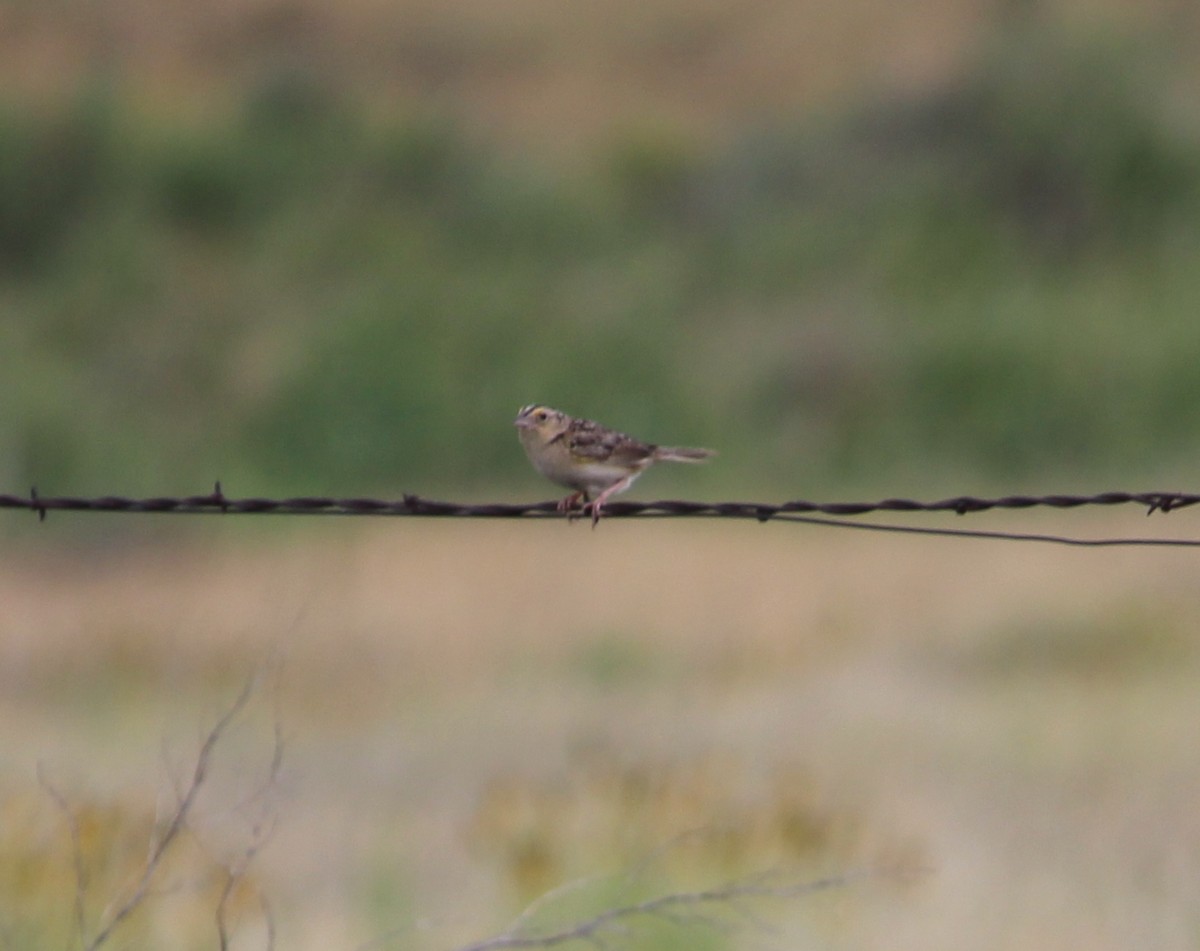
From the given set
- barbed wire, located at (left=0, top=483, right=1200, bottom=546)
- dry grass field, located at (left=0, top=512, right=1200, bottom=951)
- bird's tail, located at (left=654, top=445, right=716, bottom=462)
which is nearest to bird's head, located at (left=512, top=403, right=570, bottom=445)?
bird's tail, located at (left=654, top=445, right=716, bottom=462)

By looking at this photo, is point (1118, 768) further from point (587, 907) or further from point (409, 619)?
point (409, 619)

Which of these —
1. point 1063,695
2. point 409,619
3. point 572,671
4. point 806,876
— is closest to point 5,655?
point 409,619

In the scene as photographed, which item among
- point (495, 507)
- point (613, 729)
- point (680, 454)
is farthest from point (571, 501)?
point (613, 729)

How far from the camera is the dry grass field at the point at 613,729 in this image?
11609 millimetres

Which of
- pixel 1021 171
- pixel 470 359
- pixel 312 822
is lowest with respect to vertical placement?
pixel 312 822

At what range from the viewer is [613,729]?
1867cm

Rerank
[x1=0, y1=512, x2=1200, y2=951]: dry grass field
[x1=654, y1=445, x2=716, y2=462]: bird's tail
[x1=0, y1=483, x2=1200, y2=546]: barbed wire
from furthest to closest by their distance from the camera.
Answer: [x1=0, y1=512, x2=1200, y2=951]: dry grass field, [x1=654, y1=445, x2=716, y2=462]: bird's tail, [x1=0, y1=483, x2=1200, y2=546]: barbed wire

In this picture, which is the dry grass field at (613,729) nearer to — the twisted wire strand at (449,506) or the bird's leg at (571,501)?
the twisted wire strand at (449,506)

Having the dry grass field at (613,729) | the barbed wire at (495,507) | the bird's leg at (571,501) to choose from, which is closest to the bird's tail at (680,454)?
the bird's leg at (571,501)

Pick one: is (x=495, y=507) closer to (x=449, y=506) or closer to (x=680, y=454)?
(x=449, y=506)

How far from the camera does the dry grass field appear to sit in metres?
11.6

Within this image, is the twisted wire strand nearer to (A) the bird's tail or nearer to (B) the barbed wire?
(B) the barbed wire

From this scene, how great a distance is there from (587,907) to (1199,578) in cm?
1930

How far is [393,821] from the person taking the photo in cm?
1552
